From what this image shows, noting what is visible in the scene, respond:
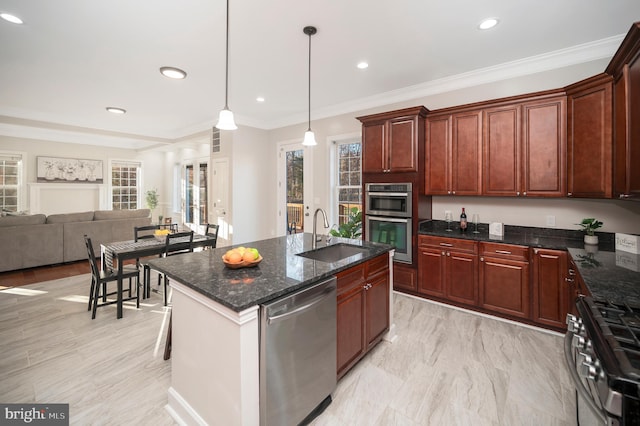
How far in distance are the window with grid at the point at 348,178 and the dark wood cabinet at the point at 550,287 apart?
2655 millimetres

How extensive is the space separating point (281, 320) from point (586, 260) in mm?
2510

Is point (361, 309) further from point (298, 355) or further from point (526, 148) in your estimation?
point (526, 148)

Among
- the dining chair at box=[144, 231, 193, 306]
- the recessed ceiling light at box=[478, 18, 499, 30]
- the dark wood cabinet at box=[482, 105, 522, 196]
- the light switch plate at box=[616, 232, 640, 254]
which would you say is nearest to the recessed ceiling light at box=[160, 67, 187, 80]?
the dining chair at box=[144, 231, 193, 306]

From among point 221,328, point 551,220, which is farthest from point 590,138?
point 221,328

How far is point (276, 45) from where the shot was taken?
117 inches

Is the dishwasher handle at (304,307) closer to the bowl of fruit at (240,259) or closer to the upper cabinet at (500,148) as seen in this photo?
the bowl of fruit at (240,259)

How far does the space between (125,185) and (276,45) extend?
28.6 ft

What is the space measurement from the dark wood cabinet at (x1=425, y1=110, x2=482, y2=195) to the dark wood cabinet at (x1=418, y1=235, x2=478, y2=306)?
2.25 ft

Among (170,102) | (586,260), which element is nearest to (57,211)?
(170,102)

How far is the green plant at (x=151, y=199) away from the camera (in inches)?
364

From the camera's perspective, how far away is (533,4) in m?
2.31

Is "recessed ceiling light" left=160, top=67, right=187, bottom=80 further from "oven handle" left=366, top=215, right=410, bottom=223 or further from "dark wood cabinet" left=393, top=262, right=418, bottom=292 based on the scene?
"dark wood cabinet" left=393, top=262, right=418, bottom=292

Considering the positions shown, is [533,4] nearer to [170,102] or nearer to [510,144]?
[510,144]

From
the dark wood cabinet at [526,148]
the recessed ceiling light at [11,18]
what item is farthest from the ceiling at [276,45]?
the dark wood cabinet at [526,148]
